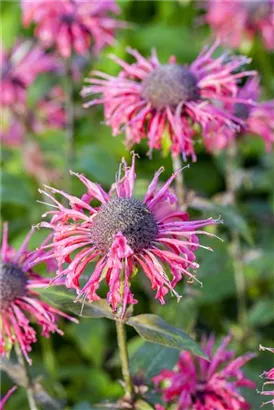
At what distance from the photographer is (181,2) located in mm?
4492

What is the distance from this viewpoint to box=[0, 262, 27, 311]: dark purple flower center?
157 centimetres

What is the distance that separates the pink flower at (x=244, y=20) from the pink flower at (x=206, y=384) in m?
1.95

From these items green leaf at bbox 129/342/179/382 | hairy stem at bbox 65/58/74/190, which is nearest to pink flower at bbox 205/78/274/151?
hairy stem at bbox 65/58/74/190

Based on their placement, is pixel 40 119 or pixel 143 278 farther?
pixel 40 119

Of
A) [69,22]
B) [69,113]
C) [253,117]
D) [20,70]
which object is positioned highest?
[69,22]

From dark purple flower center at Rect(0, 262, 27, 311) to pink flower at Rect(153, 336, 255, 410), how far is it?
0.37 metres

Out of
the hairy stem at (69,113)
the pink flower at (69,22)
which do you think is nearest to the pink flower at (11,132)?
the hairy stem at (69,113)

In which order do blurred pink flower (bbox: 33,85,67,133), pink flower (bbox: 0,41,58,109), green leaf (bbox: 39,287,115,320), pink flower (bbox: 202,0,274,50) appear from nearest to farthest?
green leaf (bbox: 39,287,115,320), pink flower (bbox: 0,41,58,109), pink flower (bbox: 202,0,274,50), blurred pink flower (bbox: 33,85,67,133)

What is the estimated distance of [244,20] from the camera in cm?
343

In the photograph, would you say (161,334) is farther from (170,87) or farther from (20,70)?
(20,70)

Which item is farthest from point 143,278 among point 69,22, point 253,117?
point 69,22

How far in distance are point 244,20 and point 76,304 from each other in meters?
2.33

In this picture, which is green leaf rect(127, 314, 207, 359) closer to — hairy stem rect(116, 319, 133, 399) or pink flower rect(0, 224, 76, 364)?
hairy stem rect(116, 319, 133, 399)

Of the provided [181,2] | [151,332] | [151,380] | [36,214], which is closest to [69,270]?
[151,332]
